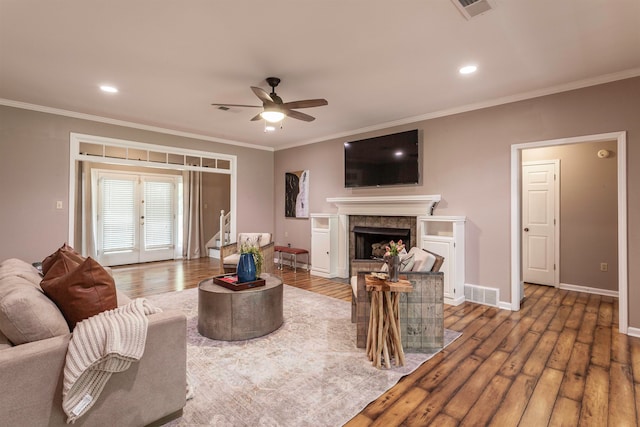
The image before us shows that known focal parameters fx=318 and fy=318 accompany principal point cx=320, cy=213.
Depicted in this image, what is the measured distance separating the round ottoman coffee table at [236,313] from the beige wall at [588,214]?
4730 mm

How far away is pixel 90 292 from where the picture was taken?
1.73 m

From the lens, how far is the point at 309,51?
288 cm

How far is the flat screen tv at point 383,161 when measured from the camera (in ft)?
16.0

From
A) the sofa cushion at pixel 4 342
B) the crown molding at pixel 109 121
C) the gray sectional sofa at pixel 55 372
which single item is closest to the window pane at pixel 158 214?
the crown molding at pixel 109 121

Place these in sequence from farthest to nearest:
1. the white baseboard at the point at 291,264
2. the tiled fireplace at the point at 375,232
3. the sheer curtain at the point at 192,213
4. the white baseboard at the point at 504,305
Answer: the sheer curtain at the point at 192,213 < the white baseboard at the point at 291,264 < the tiled fireplace at the point at 375,232 < the white baseboard at the point at 504,305

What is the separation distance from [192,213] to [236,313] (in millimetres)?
Result: 5524

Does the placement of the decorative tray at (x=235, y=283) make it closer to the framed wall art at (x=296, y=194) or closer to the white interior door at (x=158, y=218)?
the framed wall art at (x=296, y=194)

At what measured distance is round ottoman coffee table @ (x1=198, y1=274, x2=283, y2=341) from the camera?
2967 mm

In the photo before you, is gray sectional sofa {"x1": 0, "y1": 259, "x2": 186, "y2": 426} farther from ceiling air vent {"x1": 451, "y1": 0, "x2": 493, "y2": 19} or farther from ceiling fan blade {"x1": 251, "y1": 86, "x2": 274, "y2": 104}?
ceiling air vent {"x1": 451, "y1": 0, "x2": 493, "y2": 19}

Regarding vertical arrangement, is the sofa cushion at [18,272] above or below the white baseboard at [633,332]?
above

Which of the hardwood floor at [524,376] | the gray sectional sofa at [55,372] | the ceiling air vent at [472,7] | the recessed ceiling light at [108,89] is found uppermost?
the recessed ceiling light at [108,89]

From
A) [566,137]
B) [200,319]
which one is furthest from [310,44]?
[566,137]

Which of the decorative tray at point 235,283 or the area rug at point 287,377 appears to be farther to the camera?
the decorative tray at point 235,283

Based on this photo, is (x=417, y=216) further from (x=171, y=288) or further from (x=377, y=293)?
(x=171, y=288)
